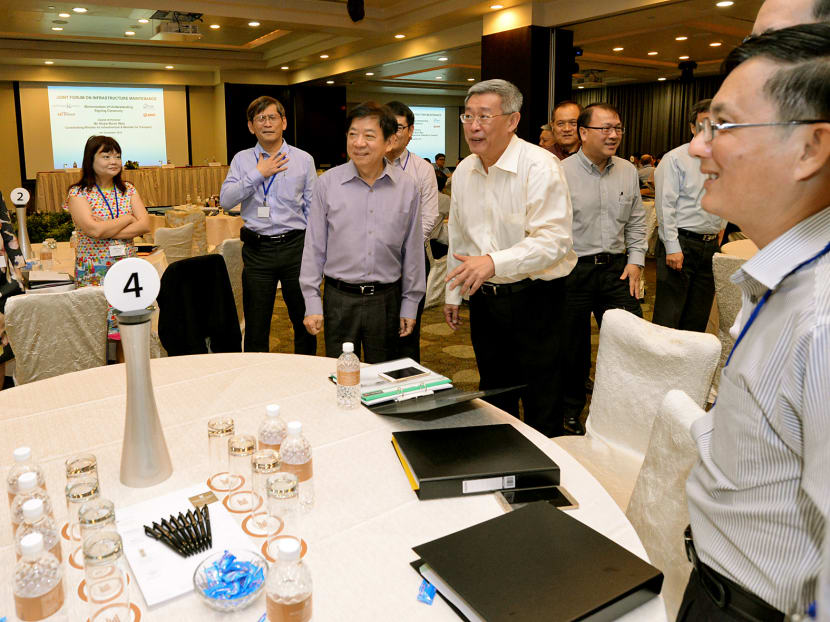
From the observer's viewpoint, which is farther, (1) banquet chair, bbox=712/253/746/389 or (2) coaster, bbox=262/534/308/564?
(1) banquet chair, bbox=712/253/746/389

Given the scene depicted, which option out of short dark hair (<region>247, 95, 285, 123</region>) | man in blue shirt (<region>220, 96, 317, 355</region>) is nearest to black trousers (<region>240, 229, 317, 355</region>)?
man in blue shirt (<region>220, 96, 317, 355</region>)

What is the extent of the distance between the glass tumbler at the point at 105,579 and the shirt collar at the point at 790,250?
42.3 inches

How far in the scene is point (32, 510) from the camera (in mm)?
1001

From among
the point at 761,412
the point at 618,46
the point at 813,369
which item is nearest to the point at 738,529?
the point at 761,412

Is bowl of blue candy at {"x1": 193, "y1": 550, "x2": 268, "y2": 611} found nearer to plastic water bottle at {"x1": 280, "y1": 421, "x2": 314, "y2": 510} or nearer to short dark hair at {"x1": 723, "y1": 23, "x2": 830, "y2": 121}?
plastic water bottle at {"x1": 280, "y1": 421, "x2": 314, "y2": 510}

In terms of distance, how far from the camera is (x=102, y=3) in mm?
8531

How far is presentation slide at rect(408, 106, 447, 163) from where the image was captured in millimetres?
20359

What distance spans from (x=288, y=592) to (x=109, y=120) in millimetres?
→ 16192

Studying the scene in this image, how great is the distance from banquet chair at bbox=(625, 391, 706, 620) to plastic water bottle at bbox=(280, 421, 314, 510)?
2.67ft

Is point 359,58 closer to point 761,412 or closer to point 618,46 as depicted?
point 618,46

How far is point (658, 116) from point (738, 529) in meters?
18.2

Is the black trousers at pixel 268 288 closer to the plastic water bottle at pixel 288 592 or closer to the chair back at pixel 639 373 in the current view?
the chair back at pixel 639 373

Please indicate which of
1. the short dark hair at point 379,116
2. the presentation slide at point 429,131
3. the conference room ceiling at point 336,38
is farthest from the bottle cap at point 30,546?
the presentation slide at point 429,131

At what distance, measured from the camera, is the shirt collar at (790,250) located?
3.02 feet
